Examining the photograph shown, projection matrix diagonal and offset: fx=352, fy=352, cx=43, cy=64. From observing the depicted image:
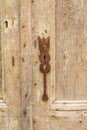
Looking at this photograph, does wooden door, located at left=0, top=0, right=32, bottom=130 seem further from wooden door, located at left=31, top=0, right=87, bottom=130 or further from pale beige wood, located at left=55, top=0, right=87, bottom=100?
pale beige wood, located at left=55, top=0, right=87, bottom=100

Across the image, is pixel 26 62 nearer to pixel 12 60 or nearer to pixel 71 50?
pixel 12 60

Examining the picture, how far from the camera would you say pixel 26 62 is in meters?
1.87

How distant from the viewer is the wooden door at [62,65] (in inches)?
73.4

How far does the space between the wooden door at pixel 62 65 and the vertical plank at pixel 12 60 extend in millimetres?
86

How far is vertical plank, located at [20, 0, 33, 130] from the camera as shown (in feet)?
6.07

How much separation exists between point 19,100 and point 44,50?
0.99 ft

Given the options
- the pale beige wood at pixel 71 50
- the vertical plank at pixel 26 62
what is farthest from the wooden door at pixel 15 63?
the pale beige wood at pixel 71 50

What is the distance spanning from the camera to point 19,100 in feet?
6.25

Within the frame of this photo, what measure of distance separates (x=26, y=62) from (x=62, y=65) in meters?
0.20

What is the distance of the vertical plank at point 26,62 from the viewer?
1850mm

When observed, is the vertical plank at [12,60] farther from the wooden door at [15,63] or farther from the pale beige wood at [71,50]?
the pale beige wood at [71,50]

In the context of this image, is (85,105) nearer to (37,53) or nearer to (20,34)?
(37,53)

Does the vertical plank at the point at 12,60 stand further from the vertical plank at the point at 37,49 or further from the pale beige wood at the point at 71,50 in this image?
the pale beige wood at the point at 71,50

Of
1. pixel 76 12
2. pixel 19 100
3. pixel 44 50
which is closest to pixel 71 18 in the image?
pixel 76 12
